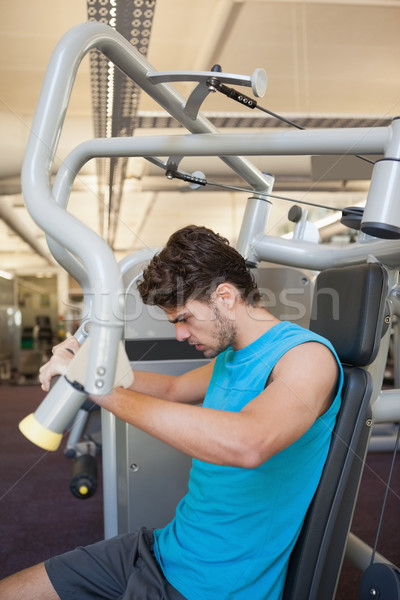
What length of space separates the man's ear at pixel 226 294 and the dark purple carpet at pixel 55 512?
1.21 metres

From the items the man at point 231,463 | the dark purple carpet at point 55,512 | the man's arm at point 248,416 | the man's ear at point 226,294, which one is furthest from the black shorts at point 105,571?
the dark purple carpet at point 55,512

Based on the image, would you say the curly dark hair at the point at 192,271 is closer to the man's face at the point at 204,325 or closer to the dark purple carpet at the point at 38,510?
the man's face at the point at 204,325

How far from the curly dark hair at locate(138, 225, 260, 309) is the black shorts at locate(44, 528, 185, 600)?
48cm

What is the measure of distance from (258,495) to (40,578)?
45 centimetres

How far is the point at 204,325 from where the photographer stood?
1101mm

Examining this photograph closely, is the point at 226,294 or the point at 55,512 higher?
the point at 226,294

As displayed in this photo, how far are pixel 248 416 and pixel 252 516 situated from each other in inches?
10.2

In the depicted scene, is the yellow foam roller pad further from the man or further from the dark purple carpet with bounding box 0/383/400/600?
the dark purple carpet with bounding box 0/383/400/600

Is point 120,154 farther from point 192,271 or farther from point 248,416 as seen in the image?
point 248,416

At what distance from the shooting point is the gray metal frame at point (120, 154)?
2.06ft

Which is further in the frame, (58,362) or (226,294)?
(226,294)

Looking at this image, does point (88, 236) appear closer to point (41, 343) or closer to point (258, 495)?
point (258, 495)

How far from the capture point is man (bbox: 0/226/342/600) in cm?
94

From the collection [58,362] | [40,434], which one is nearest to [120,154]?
[58,362]
